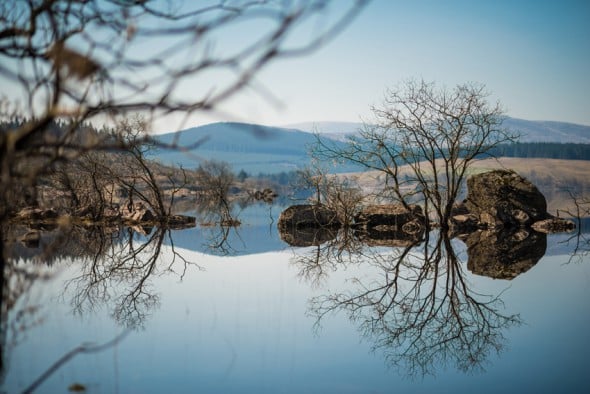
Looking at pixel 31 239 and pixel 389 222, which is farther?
pixel 389 222

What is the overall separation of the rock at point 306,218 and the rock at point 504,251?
613 cm

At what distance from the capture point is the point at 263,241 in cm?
2055

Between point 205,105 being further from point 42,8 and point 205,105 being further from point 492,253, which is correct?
point 492,253

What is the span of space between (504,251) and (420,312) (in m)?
8.17

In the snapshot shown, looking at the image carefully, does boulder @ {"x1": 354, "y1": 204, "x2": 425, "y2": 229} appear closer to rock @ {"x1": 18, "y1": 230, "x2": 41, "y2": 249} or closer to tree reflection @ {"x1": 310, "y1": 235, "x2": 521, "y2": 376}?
tree reflection @ {"x1": 310, "y1": 235, "x2": 521, "y2": 376}

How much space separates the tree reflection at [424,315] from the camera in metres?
6.41

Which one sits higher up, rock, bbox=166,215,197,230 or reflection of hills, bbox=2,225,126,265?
reflection of hills, bbox=2,225,126,265

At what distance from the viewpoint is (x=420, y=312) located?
28.0 ft

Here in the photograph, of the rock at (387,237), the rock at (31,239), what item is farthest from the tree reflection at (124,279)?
the rock at (387,237)

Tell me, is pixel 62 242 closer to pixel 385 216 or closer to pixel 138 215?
pixel 138 215

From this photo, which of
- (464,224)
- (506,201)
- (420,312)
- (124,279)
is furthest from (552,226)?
(124,279)

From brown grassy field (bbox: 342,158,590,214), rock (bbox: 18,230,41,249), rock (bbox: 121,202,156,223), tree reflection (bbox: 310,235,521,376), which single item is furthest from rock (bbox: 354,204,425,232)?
brown grassy field (bbox: 342,158,590,214)

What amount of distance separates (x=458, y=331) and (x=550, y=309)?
2303 mm

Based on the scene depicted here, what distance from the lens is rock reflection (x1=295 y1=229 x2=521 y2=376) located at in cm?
645
